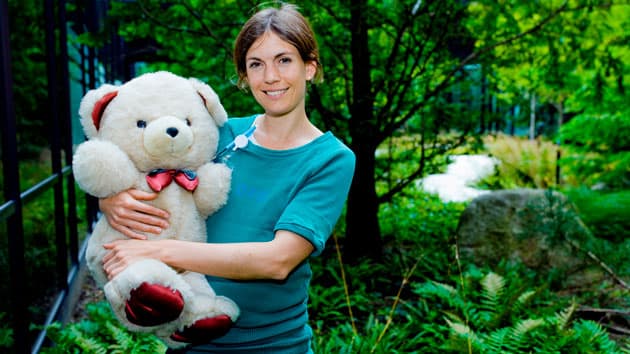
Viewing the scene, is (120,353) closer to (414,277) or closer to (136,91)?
(136,91)

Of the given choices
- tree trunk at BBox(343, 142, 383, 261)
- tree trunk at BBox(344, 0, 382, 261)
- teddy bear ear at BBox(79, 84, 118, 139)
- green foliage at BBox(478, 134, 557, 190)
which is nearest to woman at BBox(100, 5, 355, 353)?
teddy bear ear at BBox(79, 84, 118, 139)

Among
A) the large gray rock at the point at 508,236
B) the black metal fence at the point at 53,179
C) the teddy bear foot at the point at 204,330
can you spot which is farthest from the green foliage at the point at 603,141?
the teddy bear foot at the point at 204,330

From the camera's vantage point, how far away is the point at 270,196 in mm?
1541

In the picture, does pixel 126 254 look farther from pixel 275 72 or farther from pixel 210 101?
pixel 275 72

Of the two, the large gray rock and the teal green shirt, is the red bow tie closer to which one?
the teal green shirt

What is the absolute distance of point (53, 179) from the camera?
494cm

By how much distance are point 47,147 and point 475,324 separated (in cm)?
382

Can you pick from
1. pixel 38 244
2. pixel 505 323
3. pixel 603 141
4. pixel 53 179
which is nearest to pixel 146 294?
pixel 505 323

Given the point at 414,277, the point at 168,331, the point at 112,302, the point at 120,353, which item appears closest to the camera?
the point at 112,302

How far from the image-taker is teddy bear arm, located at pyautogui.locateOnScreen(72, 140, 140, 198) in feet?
4.69

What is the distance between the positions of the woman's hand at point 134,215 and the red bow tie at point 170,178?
30 millimetres

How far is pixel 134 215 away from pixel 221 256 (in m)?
0.26

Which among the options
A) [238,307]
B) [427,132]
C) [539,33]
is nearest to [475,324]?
[427,132]

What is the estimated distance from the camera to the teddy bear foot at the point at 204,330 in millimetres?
1418
